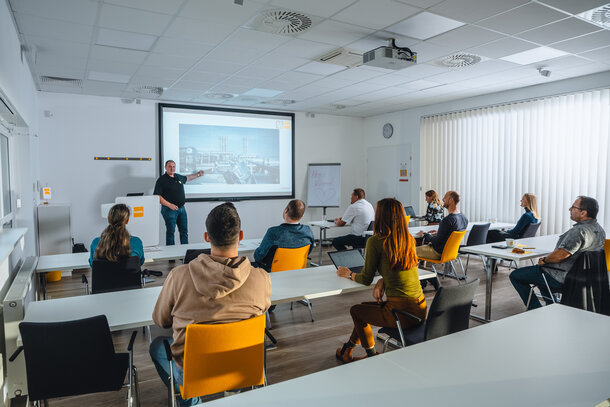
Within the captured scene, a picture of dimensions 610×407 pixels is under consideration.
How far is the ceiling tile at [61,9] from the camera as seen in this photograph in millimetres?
3305

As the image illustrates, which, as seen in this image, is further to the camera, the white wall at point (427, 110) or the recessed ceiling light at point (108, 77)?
the white wall at point (427, 110)

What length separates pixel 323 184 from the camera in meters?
9.16

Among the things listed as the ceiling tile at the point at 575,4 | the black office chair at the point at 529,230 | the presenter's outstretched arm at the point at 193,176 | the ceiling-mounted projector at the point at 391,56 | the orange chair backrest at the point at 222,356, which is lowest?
the orange chair backrest at the point at 222,356

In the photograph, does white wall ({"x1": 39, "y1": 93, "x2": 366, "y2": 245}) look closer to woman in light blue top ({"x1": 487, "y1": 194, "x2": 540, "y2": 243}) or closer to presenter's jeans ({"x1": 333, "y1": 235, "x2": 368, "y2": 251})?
presenter's jeans ({"x1": 333, "y1": 235, "x2": 368, "y2": 251})

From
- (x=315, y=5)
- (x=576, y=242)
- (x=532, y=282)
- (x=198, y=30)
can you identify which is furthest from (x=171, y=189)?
(x=576, y=242)

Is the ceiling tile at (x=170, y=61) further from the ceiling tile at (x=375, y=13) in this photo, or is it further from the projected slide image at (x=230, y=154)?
the projected slide image at (x=230, y=154)

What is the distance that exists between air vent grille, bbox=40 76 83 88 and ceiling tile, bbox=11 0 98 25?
252 cm

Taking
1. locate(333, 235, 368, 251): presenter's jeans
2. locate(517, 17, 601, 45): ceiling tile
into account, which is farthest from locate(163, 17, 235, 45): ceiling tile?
locate(333, 235, 368, 251): presenter's jeans

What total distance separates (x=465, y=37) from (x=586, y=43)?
1374 millimetres

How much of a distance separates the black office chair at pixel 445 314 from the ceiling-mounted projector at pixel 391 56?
2.69m

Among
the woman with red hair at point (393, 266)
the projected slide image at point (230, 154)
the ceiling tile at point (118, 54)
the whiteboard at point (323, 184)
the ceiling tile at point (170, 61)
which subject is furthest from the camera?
the whiteboard at point (323, 184)

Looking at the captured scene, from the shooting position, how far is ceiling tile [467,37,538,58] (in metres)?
4.32

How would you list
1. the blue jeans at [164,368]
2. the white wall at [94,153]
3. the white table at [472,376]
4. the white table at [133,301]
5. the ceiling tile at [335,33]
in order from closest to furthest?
the white table at [472,376] < the blue jeans at [164,368] < the white table at [133,301] < the ceiling tile at [335,33] < the white wall at [94,153]

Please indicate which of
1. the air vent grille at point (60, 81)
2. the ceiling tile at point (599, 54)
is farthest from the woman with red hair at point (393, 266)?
the air vent grille at point (60, 81)
